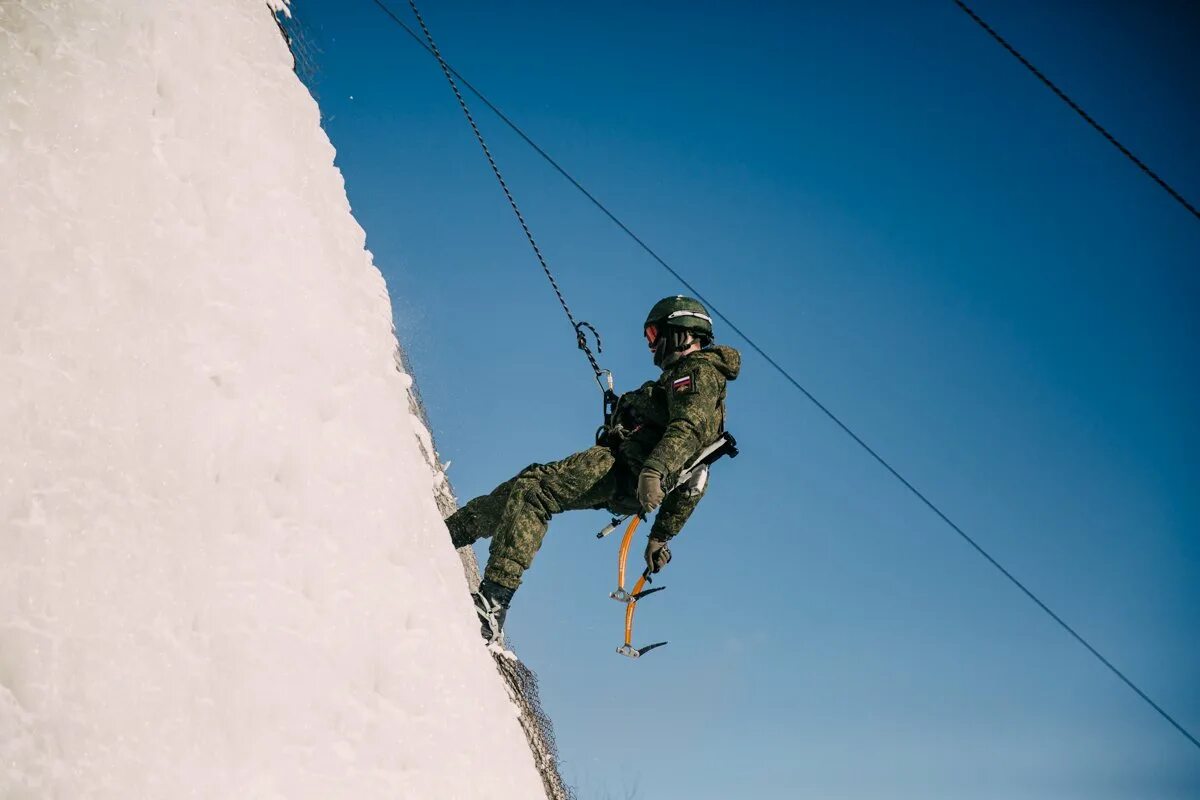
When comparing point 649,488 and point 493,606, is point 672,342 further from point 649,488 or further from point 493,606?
point 493,606

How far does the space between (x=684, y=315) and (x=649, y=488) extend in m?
1.53

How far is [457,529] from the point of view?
6.02 metres

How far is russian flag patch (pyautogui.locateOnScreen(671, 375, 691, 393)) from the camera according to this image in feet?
19.6

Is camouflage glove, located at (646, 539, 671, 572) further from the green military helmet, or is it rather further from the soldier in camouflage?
the green military helmet

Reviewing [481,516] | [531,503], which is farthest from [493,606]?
[481,516]

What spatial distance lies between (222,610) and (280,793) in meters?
0.42

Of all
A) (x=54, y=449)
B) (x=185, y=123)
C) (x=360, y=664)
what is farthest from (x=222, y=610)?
(x=185, y=123)

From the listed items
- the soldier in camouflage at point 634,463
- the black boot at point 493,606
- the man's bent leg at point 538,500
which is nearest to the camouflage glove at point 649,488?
the soldier in camouflage at point 634,463

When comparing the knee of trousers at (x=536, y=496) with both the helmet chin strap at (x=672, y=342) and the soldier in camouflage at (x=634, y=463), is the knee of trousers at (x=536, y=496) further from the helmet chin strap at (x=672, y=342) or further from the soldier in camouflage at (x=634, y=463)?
the helmet chin strap at (x=672, y=342)

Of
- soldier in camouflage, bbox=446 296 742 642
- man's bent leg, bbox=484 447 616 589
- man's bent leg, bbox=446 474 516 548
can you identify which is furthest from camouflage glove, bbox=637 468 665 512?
man's bent leg, bbox=446 474 516 548

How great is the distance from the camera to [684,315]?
6.54m

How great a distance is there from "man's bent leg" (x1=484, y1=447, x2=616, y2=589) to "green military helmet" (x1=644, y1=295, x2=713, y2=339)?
115 centimetres

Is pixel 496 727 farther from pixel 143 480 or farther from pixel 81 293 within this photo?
pixel 81 293

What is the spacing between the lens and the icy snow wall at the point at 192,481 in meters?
1.89
